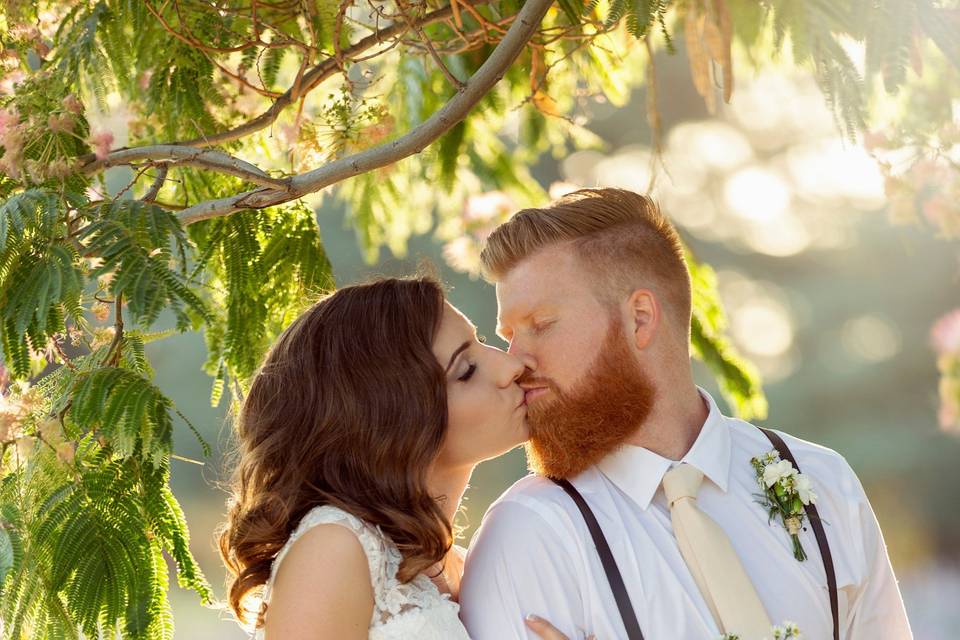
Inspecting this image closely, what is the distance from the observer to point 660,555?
270 centimetres

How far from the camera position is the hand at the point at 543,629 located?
8.27 feet

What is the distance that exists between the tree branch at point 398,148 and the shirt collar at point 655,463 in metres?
0.89

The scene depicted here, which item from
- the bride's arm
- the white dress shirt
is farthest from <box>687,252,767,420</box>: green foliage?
the bride's arm

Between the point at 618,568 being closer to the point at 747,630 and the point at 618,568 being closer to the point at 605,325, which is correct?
the point at 747,630

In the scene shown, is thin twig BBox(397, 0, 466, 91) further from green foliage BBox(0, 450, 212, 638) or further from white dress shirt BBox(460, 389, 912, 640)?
green foliage BBox(0, 450, 212, 638)

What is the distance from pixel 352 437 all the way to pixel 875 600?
131 centimetres

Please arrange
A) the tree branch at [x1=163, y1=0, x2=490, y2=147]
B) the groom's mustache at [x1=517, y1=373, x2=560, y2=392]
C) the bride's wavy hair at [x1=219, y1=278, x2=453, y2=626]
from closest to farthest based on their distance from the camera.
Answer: the bride's wavy hair at [x1=219, y1=278, x2=453, y2=626] < the groom's mustache at [x1=517, y1=373, x2=560, y2=392] < the tree branch at [x1=163, y1=0, x2=490, y2=147]

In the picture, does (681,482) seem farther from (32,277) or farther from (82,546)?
(32,277)

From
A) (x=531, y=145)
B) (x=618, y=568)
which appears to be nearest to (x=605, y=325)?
(x=618, y=568)

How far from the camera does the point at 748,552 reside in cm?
282

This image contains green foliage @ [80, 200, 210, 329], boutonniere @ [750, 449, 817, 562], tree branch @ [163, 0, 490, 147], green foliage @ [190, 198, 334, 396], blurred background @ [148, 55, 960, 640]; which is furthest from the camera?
blurred background @ [148, 55, 960, 640]

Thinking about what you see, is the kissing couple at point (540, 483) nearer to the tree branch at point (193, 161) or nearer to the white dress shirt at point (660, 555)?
the white dress shirt at point (660, 555)

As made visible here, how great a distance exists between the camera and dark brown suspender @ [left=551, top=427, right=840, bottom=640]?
2.60 meters

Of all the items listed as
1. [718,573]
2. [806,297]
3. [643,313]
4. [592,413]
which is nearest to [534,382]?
[592,413]
